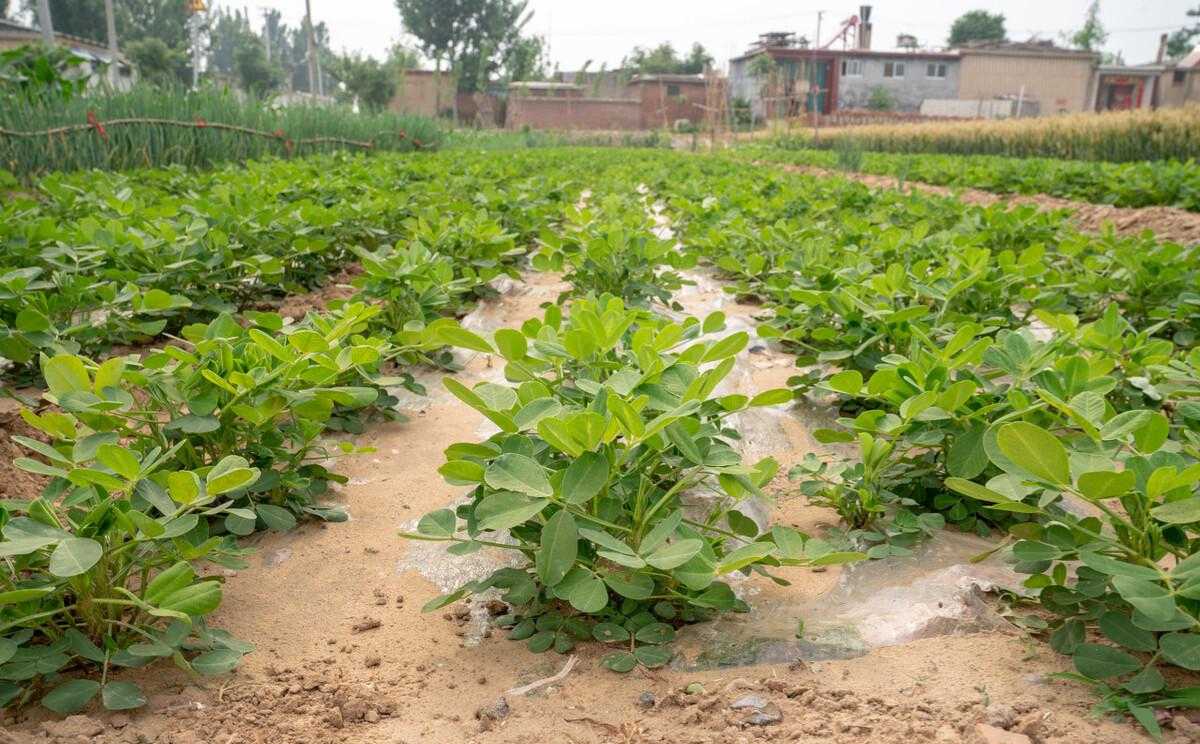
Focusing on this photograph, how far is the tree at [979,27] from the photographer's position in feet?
243

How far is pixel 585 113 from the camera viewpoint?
43625mm

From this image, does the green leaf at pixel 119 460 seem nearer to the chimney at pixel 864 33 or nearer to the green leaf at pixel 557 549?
the green leaf at pixel 557 549

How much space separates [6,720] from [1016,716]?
63.4 inches

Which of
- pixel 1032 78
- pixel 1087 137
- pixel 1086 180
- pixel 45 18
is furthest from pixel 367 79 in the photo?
pixel 1086 180

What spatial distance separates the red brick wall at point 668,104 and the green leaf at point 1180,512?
4366 cm

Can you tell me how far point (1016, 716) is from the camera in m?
1.31

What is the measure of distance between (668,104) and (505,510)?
47.8 meters

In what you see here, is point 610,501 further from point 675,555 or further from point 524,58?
point 524,58

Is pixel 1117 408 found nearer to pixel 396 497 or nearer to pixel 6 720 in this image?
pixel 396 497

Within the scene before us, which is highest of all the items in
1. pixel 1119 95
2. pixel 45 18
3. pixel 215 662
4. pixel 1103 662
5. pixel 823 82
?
pixel 823 82

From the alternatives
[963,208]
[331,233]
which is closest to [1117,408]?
[331,233]

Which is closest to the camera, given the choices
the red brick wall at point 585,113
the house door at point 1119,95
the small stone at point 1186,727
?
the small stone at point 1186,727

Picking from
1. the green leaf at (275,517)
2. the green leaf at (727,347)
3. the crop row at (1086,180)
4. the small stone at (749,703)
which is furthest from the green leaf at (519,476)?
the crop row at (1086,180)

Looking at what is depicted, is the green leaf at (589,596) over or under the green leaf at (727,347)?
under
